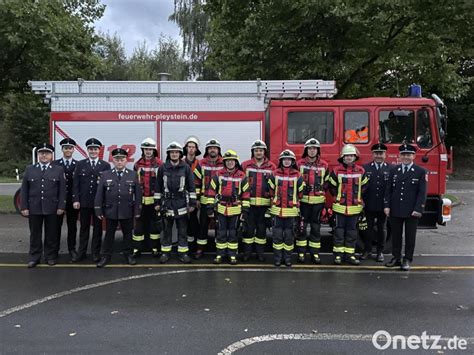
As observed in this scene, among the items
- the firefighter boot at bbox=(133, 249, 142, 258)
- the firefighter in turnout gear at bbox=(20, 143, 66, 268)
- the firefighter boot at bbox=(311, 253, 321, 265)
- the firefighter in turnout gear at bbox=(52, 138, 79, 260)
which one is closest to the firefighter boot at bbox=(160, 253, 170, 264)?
the firefighter boot at bbox=(133, 249, 142, 258)

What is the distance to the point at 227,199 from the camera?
6.80m

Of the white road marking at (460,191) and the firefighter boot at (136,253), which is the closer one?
the firefighter boot at (136,253)

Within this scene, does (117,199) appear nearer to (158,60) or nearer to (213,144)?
(213,144)

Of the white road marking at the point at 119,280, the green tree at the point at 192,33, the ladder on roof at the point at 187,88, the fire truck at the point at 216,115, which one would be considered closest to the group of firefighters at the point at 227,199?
the white road marking at the point at 119,280

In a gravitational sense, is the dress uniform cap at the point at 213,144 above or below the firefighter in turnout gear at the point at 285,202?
above

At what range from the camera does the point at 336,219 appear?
695 cm

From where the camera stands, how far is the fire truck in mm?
7605

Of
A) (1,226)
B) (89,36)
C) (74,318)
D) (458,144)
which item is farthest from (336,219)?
(458,144)

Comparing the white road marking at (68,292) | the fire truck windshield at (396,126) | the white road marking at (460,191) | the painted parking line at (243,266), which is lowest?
the white road marking at (68,292)

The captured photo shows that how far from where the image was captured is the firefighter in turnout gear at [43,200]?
22.0ft

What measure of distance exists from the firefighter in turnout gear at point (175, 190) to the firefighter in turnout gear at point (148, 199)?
0.99ft

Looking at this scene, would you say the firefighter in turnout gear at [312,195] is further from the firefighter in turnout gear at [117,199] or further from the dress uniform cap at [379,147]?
the firefighter in turnout gear at [117,199]

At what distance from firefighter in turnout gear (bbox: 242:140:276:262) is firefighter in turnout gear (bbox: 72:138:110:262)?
88.2 inches

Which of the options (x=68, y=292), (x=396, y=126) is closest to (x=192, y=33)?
(x=396, y=126)
